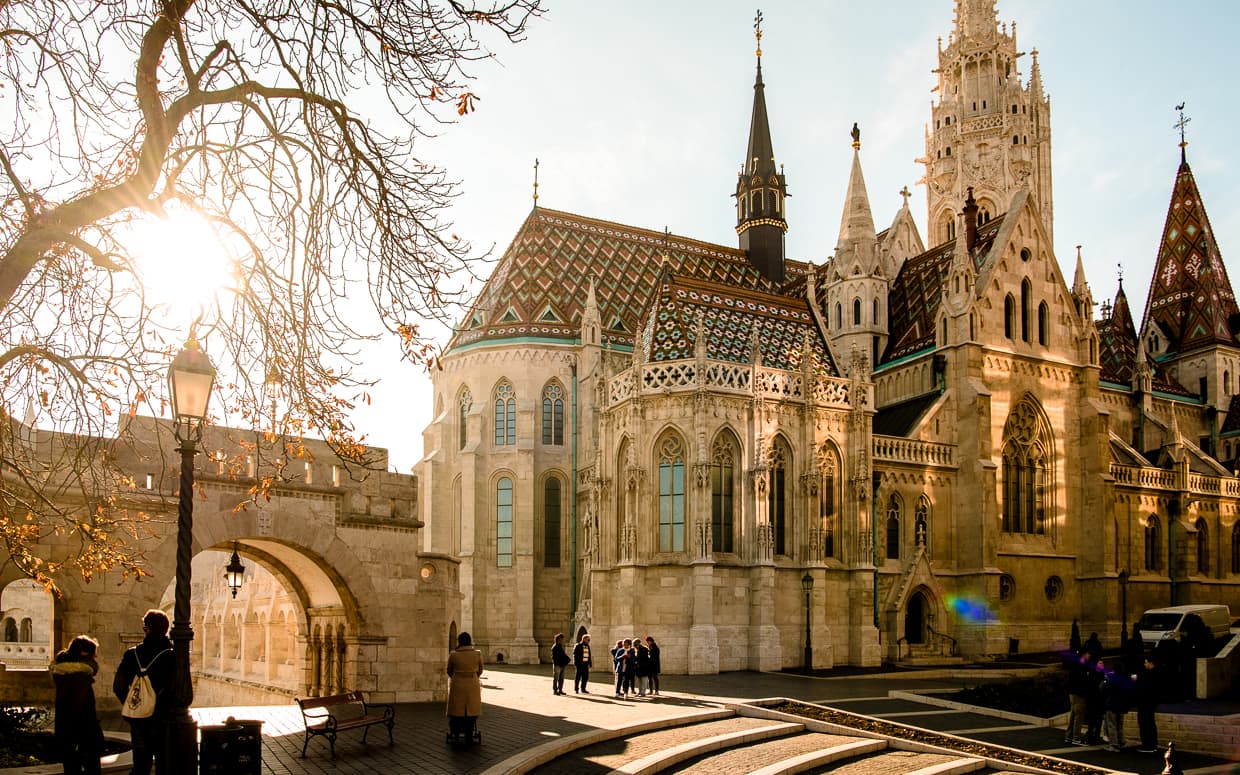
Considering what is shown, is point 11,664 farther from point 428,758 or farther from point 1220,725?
point 1220,725

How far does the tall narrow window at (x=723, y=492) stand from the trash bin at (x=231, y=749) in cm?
2045

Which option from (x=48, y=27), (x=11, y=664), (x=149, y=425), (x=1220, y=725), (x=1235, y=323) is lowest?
(x=11, y=664)

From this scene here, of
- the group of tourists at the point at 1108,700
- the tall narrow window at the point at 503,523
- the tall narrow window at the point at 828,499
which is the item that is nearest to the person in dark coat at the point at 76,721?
the group of tourists at the point at 1108,700

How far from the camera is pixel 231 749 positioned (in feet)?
30.1

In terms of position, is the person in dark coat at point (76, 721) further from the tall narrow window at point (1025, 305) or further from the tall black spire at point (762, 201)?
the tall black spire at point (762, 201)

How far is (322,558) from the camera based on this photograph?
59.6 ft

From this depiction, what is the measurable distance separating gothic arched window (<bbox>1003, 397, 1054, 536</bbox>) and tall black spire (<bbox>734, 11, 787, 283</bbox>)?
486 inches

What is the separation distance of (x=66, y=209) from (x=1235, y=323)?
2002 inches

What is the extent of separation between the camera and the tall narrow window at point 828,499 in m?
30.7

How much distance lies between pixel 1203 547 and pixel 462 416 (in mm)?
26917

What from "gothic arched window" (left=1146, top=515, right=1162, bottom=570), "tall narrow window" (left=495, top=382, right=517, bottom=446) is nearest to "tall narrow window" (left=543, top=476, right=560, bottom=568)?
"tall narrow window" (left=495, top=382, right=517, bottom=446)

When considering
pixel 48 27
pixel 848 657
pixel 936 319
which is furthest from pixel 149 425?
pixel 936 319

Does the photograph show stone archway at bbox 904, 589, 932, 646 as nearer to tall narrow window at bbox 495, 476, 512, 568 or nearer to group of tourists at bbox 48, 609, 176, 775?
tall narrow window at bbox 495, 476, 512, 568

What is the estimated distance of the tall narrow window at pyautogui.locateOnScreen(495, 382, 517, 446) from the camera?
127 ft
